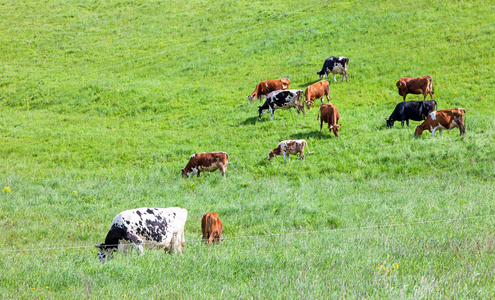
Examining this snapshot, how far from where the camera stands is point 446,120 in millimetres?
16062

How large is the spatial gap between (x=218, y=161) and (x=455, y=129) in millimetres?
10636

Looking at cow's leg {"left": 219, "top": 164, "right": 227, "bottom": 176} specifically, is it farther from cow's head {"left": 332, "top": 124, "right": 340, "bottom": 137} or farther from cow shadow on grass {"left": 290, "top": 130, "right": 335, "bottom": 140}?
cow's head {"left": 332, "top": 124, "right": 340, "bottom": 137}

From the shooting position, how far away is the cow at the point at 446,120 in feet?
52.1

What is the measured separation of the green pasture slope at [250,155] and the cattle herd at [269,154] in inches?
15.8

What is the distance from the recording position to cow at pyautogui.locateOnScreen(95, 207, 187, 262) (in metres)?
6.52

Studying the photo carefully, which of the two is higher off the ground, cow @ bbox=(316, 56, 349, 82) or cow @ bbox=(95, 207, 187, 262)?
cow @ bbox=(316, 56, 349, 82)

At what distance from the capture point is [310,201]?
10516 mm

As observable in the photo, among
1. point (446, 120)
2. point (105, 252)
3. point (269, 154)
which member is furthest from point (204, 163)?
point (446, 120)

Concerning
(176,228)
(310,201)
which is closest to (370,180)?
(310,201)

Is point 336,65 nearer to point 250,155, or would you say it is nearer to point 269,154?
point 250,155

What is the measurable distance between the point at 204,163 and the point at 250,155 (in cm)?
242

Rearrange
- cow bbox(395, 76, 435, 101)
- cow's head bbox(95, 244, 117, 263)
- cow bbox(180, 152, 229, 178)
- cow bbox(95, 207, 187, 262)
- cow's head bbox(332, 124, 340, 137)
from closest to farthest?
cow's head bbox(95, 244, 117, 263), cow bbox(95, 207, 187, 262), cow bbox(180, 152, 229, 178), cow's head bbox(332, 124, 340, 137), cow bbox(395, 76, 435, 101)

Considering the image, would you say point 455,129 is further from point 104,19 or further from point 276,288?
point 104,19

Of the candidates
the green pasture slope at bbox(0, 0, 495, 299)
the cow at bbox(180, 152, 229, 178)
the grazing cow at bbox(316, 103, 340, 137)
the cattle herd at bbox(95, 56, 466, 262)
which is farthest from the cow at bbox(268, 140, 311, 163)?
the grazing cow at bbox(316, 103, 340, 137)
